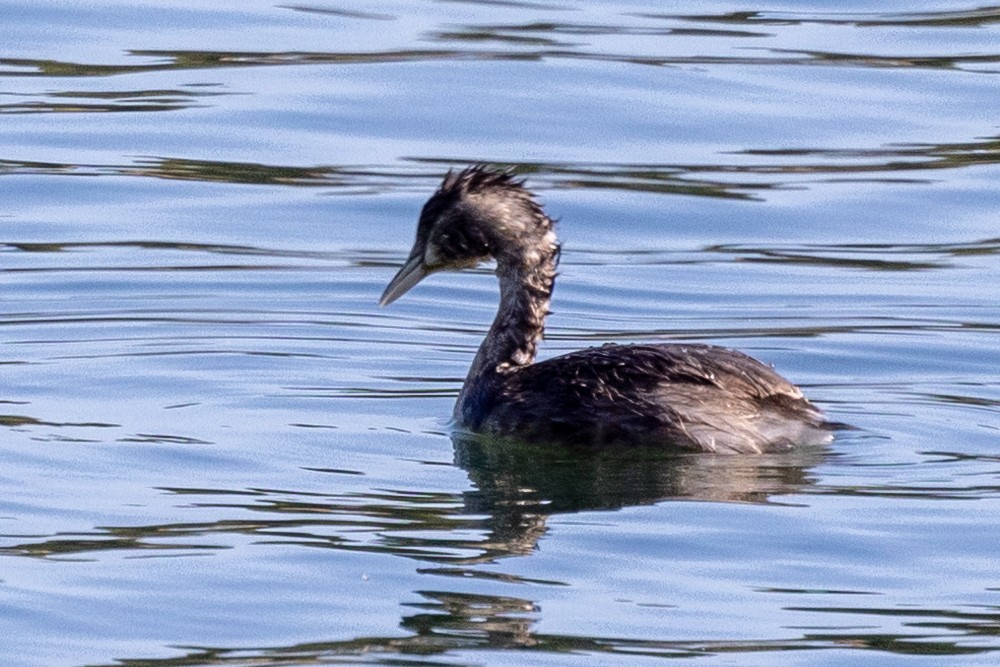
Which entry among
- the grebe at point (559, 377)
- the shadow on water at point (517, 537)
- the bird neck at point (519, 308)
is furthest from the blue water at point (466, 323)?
the bird neck at point (519, 308)

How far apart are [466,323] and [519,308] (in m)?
2.33

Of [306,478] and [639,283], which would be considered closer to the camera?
[306,478]

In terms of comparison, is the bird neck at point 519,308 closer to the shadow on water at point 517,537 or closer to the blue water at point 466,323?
the blue water at point 466,323

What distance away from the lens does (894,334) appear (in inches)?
524

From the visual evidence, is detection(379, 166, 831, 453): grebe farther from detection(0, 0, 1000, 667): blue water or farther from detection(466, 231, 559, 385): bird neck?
detection(0, 0, 1000, 667): blue water

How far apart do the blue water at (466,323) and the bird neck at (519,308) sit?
408 mm

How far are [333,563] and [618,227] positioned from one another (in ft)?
24.5

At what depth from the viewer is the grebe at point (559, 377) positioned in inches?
423

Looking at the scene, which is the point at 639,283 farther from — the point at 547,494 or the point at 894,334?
the point at 547,494

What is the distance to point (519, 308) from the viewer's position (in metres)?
11.7

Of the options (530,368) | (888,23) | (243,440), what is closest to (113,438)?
(243,440)

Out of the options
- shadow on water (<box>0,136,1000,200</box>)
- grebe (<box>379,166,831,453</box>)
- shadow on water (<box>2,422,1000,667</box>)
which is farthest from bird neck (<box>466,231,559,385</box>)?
shadow on water (<box>0,136,1000,200</box>)

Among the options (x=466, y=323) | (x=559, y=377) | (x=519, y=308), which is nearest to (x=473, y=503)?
(x=559, y=377)

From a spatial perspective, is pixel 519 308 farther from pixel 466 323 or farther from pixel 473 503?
pixel 466 323
